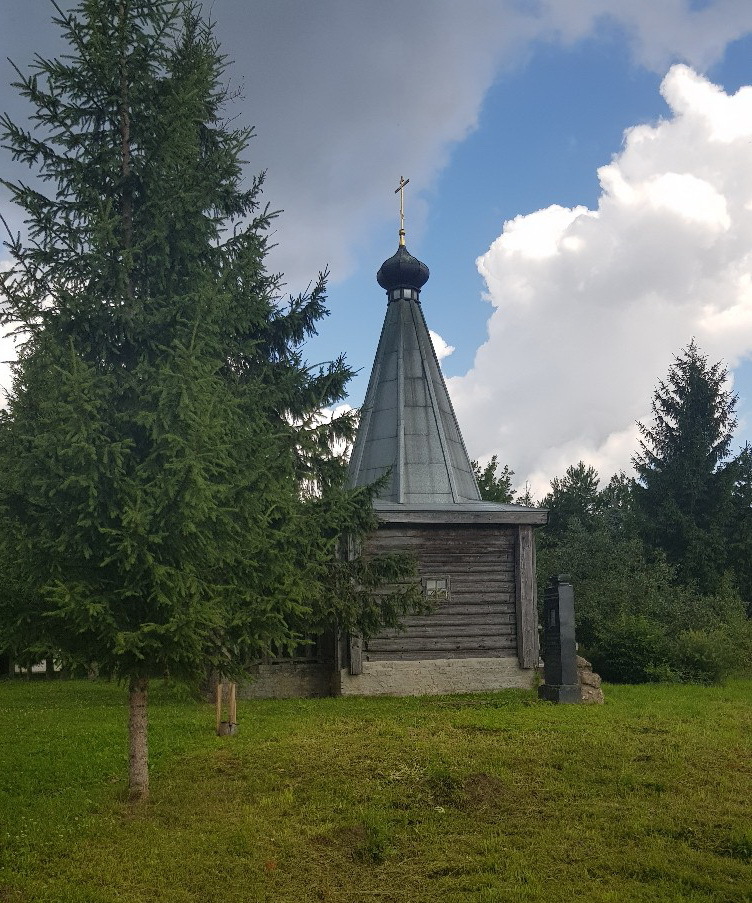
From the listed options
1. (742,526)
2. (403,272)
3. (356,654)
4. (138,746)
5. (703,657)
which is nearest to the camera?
(138,746)

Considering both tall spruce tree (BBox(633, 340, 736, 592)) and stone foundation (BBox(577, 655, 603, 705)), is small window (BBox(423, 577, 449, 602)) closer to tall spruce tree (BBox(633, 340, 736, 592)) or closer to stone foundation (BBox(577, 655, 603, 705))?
stone foundation (BBox(577, 655, 603, 705))

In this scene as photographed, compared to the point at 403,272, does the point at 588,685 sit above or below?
below

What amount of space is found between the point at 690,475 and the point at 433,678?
20273 millimetres

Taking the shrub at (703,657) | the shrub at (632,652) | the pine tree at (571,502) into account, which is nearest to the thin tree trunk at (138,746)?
the shrub at (632,652)

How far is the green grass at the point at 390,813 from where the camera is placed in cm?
659

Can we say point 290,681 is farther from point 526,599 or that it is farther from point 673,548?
point 673,548

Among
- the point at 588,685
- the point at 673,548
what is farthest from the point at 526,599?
the point at 673,548

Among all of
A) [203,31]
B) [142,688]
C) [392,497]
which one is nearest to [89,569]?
[142,688]

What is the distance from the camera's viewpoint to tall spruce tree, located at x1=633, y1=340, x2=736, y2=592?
3322 cm

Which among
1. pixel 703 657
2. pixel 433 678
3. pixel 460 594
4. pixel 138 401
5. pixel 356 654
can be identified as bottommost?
pixel 433 678

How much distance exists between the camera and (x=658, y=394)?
37344mm

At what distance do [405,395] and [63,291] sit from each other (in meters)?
12.9

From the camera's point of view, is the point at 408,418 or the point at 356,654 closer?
the point at 356,654

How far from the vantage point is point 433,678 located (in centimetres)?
1861
